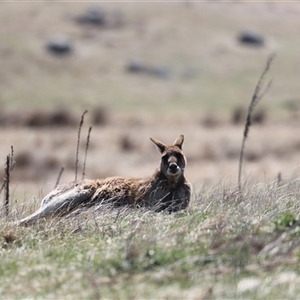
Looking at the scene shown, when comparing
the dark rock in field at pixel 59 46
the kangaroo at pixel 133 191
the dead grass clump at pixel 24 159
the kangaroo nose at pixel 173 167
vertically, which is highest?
the dark rock in field at pixel 59 46

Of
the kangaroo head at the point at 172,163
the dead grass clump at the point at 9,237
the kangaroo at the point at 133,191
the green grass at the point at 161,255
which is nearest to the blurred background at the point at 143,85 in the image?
the kangaroo head at the point at 172,163

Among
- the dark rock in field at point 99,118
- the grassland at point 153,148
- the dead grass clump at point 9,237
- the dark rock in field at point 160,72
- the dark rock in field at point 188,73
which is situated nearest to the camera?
the grassland at point 153,148

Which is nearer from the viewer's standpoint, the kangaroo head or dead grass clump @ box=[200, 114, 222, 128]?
the kangaroo head

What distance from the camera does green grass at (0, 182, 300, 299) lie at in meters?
6.46

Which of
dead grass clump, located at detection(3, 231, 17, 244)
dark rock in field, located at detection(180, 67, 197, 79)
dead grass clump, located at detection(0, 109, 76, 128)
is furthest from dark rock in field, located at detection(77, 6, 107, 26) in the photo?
dead grass clump, located at detection(3, 231, 17, 244)

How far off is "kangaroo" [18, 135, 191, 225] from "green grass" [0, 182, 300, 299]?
78.5 inches

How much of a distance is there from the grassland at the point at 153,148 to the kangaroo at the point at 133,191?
392 millimetres

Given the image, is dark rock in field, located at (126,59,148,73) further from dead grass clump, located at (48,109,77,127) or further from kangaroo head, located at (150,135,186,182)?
kangaroo head, located at (150,135,186,182)

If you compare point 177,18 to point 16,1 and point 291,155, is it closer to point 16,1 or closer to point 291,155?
point 16,1

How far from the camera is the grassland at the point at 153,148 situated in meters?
6.80

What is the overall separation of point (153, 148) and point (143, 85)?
109ft

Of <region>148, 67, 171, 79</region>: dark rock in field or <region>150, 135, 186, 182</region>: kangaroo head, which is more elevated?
<region>148, 67, 171, 79</region>: dark rock in field

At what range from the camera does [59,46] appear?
7356 centimetres

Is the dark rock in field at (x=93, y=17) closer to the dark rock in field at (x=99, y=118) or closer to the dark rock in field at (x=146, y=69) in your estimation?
the dark rock in field at (x=146, y=69)
